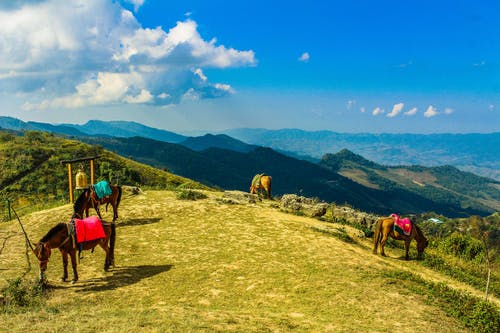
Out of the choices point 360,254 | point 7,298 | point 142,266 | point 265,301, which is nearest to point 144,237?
point 142,266

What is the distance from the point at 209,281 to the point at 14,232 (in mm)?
14145

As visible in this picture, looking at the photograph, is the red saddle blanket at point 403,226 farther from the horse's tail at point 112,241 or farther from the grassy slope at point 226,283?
the horse's tail at point 112,241

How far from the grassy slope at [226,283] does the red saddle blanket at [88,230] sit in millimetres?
1733

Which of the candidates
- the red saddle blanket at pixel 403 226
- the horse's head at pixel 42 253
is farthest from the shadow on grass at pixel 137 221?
the red saddle blanket at pixel 403 226

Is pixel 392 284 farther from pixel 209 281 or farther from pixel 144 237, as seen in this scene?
pixel 144 237

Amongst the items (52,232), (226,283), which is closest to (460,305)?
(226,283)

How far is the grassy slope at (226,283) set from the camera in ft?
31.8

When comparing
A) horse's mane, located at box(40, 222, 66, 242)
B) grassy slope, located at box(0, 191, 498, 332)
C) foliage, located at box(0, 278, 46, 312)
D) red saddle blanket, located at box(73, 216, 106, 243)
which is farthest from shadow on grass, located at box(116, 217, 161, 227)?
foliage, located at box(0, 278, 46, 312)

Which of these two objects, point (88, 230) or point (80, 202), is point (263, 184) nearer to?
point (80, 202)

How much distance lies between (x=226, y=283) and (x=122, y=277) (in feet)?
14.7

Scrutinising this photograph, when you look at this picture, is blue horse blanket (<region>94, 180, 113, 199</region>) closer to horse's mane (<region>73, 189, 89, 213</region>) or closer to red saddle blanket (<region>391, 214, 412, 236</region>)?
horse's mane (<region>73, 189, 89, 213</region>)

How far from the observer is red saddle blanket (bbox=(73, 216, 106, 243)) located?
13.3 m

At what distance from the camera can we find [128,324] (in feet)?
29.2

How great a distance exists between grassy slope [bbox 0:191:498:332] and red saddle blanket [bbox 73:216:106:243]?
5.69 feet
